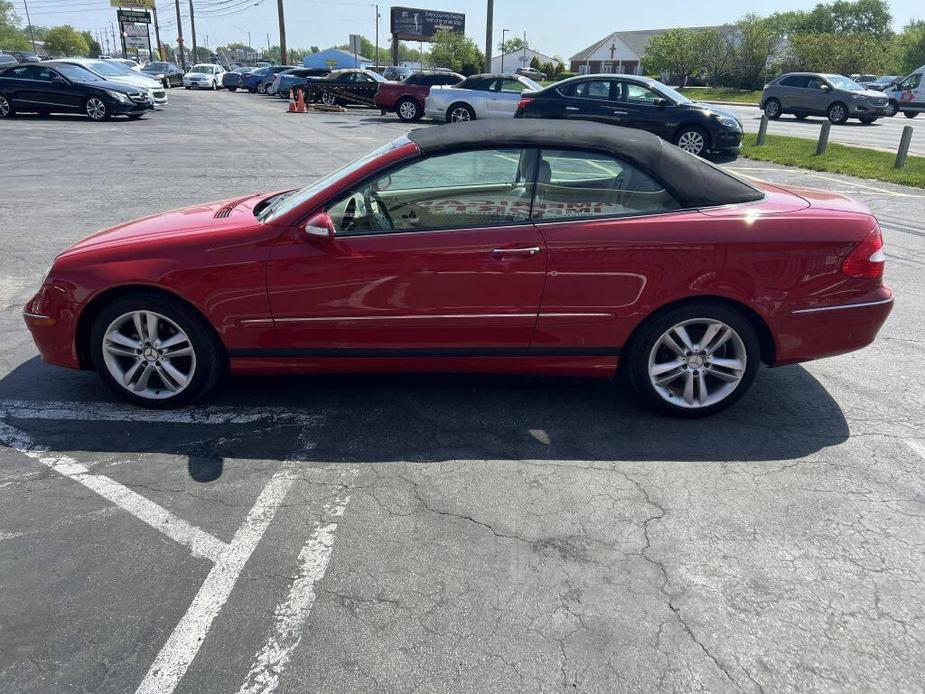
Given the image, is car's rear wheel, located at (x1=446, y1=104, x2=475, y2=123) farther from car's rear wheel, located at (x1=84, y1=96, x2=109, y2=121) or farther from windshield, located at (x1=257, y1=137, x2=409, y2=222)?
windshield, located at (x1=257, y1=137, x2=409, y2=222)

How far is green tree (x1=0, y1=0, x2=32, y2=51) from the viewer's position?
105 meters

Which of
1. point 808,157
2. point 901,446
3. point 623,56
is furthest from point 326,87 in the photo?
point 623,56

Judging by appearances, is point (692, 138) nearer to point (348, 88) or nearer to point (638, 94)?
point (638, 94)

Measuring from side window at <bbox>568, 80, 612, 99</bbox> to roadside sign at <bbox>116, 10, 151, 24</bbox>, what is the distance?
220 feet

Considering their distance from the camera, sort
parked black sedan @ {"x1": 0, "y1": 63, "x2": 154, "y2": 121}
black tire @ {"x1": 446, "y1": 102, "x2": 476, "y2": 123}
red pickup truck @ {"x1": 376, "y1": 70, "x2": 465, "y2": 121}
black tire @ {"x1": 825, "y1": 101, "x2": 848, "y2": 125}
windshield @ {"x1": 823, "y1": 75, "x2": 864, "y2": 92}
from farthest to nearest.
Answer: windshield @ {"x1": 823, "y1": 75, "x2": 864, "y2": 92}
black tire @ {"x1": 825, "y1": 101, "x2": 848, "y2": 125}
red pickup truck @ {"x1": 376, "y1": 70, "x2": 465, "y2": 121}
parked black sedan @ {"x1": 0, "y1": 63, "x2": 154, "y2": 121}
black tire @ {"x1": 446, "y1": 102, "x2": 476, "y2": 123}

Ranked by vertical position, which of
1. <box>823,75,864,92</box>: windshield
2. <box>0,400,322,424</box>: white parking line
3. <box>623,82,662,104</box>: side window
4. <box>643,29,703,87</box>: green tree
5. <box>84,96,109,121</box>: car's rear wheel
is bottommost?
<box>0,400,322,424</box>: white parking line

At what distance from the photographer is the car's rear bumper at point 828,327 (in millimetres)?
3781

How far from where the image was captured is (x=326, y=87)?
2847 centimetres

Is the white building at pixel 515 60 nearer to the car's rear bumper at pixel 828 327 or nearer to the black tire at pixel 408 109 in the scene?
the black tire at pixel 408 109

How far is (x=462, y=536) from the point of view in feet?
9.64

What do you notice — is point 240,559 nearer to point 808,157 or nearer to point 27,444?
point 27,444

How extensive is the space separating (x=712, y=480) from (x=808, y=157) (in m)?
12.8

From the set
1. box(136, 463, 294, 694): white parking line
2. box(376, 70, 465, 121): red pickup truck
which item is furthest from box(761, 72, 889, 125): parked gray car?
box(136, 463, 294, 694): white parking line

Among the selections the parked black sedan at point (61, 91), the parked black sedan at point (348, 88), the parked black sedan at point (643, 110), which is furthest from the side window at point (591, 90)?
the parked black sedan at point (348, 88)
